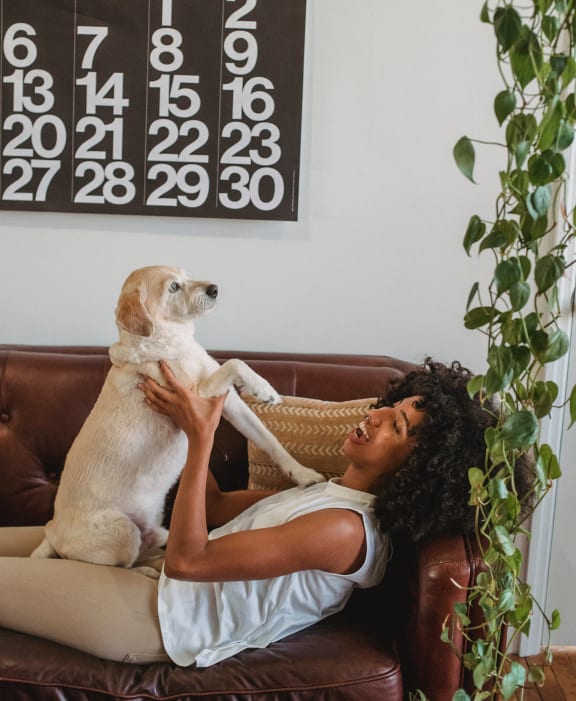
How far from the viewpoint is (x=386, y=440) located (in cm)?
149

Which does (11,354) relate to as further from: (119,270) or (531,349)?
(531,349)

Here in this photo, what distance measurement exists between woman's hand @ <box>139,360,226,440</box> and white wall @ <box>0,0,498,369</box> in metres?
0.70

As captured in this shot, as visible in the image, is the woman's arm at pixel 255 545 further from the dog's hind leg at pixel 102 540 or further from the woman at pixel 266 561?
the dog's hind leg at pixel 102 540

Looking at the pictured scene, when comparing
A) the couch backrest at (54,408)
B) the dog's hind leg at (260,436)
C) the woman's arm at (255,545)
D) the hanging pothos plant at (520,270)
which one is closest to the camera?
the hanging pothos plant at (520,270)

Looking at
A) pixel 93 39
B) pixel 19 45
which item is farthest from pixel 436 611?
pixel 19 45

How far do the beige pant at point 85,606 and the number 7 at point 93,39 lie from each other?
5.01 feet

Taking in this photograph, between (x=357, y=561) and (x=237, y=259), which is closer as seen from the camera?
(x=357, y=561)

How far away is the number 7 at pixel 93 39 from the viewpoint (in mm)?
2221

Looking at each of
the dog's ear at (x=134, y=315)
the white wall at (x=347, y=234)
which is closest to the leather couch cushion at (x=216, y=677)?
the dog's ear at (x=134, y=315)

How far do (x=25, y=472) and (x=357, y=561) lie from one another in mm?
1016

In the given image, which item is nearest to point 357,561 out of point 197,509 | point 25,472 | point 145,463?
point 197,509

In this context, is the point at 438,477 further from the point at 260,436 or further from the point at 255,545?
the point at 260,436

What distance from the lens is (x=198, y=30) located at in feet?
7.27

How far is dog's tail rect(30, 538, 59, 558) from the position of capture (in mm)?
1690
